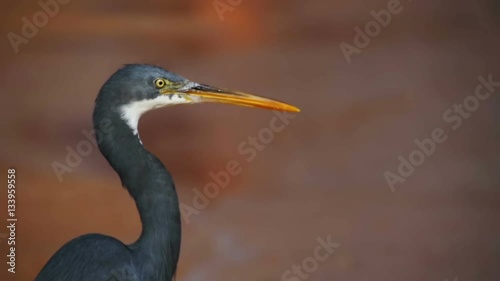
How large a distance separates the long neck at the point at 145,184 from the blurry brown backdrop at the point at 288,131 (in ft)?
3.12

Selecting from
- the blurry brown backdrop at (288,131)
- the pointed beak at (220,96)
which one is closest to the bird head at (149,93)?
the pointed beak at (220,96)

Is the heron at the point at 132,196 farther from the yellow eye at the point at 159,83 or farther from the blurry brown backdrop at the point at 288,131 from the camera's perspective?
the blurry brown backdrop at the point at 288,131

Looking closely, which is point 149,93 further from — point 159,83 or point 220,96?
point 220,96

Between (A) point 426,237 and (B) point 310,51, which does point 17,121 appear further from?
(A) point 426,237

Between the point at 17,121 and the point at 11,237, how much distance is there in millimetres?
391

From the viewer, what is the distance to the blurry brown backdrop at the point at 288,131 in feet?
9.21

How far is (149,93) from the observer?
190 cm

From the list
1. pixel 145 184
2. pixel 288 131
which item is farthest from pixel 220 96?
pixel 288 131

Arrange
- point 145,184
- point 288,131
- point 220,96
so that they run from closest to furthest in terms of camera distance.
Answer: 1. point 145,184
2. point 220,96
3. point 288,131

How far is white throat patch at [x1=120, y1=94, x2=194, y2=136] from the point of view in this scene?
1.87m

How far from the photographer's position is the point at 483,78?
2.99 m

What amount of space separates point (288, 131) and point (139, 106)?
117cm

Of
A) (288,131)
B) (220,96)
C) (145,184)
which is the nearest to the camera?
(145,184)

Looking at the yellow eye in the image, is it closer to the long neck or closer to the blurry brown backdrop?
the long neck
